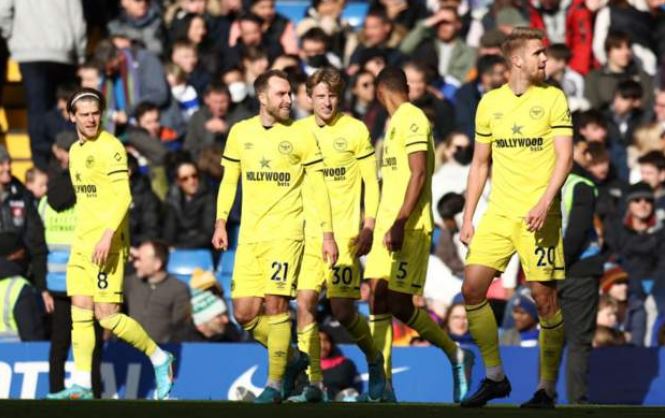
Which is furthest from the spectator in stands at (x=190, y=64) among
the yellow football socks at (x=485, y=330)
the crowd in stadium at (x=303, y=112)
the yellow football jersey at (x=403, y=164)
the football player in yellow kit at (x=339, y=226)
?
the yellow football socks at (x=485, y=330)

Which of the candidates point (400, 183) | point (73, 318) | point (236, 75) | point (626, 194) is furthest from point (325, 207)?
point (236, 75)

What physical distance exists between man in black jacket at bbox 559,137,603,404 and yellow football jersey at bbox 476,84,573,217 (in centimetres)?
290

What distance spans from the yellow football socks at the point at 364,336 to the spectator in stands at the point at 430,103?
5094mm

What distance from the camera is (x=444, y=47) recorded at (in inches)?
878

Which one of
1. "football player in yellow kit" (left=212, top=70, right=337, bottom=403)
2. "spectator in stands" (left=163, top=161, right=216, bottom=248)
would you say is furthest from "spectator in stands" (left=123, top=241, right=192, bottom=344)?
"football player in yellow kit" (left=212, top=70, right=337, bottom=403)

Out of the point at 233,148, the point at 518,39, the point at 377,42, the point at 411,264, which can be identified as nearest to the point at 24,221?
the point at 233,148

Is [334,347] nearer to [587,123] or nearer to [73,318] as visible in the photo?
[73,318]

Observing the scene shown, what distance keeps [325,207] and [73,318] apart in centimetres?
258

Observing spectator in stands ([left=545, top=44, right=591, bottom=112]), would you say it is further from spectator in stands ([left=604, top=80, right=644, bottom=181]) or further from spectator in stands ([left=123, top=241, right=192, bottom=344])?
spectator in stands ([left=123, top=241, right=192, bottom=344])

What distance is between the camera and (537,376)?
56.3 feet

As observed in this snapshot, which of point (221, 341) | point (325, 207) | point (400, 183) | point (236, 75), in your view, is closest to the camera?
point (325, 207)

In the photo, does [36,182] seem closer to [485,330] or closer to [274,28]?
[274,28]

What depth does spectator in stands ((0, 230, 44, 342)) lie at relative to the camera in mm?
17766

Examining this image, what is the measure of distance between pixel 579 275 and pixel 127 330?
154 inches
